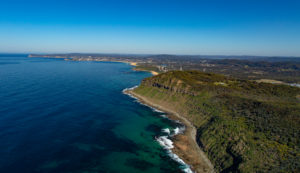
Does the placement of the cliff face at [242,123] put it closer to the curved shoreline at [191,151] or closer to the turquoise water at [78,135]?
the curved shoreline at [191,151]

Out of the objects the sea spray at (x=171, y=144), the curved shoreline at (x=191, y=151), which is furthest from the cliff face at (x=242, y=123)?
the sea spray at (x=171, y=144)

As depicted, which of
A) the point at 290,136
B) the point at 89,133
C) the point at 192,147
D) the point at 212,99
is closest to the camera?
the point at 290,136

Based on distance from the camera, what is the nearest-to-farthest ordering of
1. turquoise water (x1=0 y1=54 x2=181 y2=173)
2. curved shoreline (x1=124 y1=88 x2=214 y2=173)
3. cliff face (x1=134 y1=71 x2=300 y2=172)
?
cliff face (x1=134 y1=71 x2=300 y2=172) < turquoise water (x1=0 y1=54 x2=181 y2=173) < curved shoreline (x1=124 y1=88 x2=214 y2=173)

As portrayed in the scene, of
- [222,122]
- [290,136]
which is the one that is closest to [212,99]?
[222,122]

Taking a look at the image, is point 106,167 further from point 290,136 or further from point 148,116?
point 290,136

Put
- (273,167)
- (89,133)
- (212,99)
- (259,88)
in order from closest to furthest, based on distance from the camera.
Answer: (273,167), (89,133), (212,99), (259,88)

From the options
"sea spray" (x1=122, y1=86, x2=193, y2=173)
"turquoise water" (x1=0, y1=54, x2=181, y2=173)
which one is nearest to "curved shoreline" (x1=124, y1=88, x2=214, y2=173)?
"sea spray" (x1=122, y1=86, x2=193, y2=173)

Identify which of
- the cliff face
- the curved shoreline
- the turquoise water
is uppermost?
the cliff face

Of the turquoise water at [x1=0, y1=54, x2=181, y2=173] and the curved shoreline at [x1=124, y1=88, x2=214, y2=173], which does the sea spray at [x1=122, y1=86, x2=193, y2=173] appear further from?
the turquoise water at [x1=0, y1=54, x2=181, y2=173]
